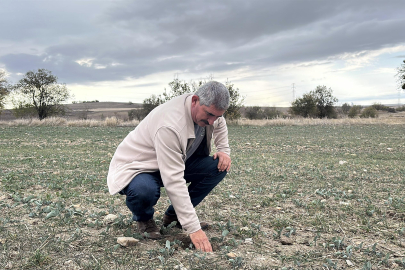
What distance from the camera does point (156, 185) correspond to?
3352 mm

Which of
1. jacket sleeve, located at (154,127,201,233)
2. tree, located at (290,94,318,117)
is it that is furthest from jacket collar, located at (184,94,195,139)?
tree, located at (290,94,318,117)

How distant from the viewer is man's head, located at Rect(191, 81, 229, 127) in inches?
118

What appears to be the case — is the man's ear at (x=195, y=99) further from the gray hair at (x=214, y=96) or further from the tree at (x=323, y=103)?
the tree at (x=323, y=103)

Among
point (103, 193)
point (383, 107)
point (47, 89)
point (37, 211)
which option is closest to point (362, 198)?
point (103, 193)

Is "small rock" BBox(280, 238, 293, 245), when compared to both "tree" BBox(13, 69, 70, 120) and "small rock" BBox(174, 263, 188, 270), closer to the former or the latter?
"small rock" BBox(174, 263, 188, 270)

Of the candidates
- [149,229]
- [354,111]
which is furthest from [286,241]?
[354,111]

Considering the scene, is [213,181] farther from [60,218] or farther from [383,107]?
[383,107]

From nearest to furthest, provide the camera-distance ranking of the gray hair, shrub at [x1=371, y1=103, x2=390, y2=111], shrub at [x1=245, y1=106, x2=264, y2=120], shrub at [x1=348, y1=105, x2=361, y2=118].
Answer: the gray hair, shrub at [x1=245, y1=106, x2=264, y2=120], shrub at [x1=348, y1=105, x2=361, y2=118], shrub at [x1=371, y1=103, x2=390, y2=111]

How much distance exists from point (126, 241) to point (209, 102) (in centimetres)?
159

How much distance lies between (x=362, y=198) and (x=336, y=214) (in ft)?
3.75

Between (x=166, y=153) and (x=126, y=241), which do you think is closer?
(x=166, y=153)

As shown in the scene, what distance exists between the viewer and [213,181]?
13.2ft

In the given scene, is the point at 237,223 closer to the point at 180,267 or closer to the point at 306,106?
the point at 180,267

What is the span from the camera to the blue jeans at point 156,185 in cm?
329
